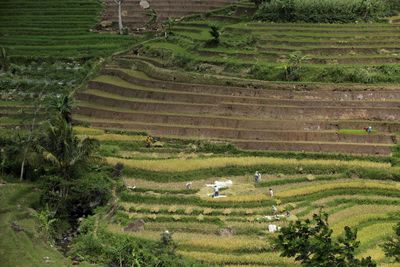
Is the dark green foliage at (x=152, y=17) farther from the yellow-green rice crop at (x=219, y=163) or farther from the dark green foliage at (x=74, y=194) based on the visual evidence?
the dark green foliage at (x=74, y=194)

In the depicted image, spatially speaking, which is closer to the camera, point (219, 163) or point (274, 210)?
point (274, 210)

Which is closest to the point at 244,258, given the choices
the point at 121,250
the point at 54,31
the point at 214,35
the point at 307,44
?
the point at 121,250

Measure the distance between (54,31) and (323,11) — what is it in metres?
23.4

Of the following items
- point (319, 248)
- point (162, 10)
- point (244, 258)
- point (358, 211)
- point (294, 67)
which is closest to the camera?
point (319, 248)

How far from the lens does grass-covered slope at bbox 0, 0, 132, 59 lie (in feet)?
150

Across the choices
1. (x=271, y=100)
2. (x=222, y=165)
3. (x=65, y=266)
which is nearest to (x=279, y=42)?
(x=271, y=100)

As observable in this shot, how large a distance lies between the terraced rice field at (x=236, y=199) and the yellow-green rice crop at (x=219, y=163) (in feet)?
0.17

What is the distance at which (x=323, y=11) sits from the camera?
45.8 m

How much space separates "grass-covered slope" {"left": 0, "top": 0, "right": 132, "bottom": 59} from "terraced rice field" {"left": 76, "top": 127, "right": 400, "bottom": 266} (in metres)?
16.6

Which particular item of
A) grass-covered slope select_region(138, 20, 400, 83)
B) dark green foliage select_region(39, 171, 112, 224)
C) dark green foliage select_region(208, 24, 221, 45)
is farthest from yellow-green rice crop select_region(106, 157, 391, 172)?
dark green foliage select_region(208, 24, 221, 45)

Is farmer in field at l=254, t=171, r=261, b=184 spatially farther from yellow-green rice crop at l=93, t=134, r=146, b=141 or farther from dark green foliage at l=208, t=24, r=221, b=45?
dark green foliage at l=208, t=24, r=221, b=45

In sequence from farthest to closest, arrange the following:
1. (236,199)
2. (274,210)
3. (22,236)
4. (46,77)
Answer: (46,77) → (236,199) → (274,210) → (22,236)

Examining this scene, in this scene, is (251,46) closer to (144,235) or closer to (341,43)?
(341,43)

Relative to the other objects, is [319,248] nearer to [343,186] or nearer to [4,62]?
[343,186]
